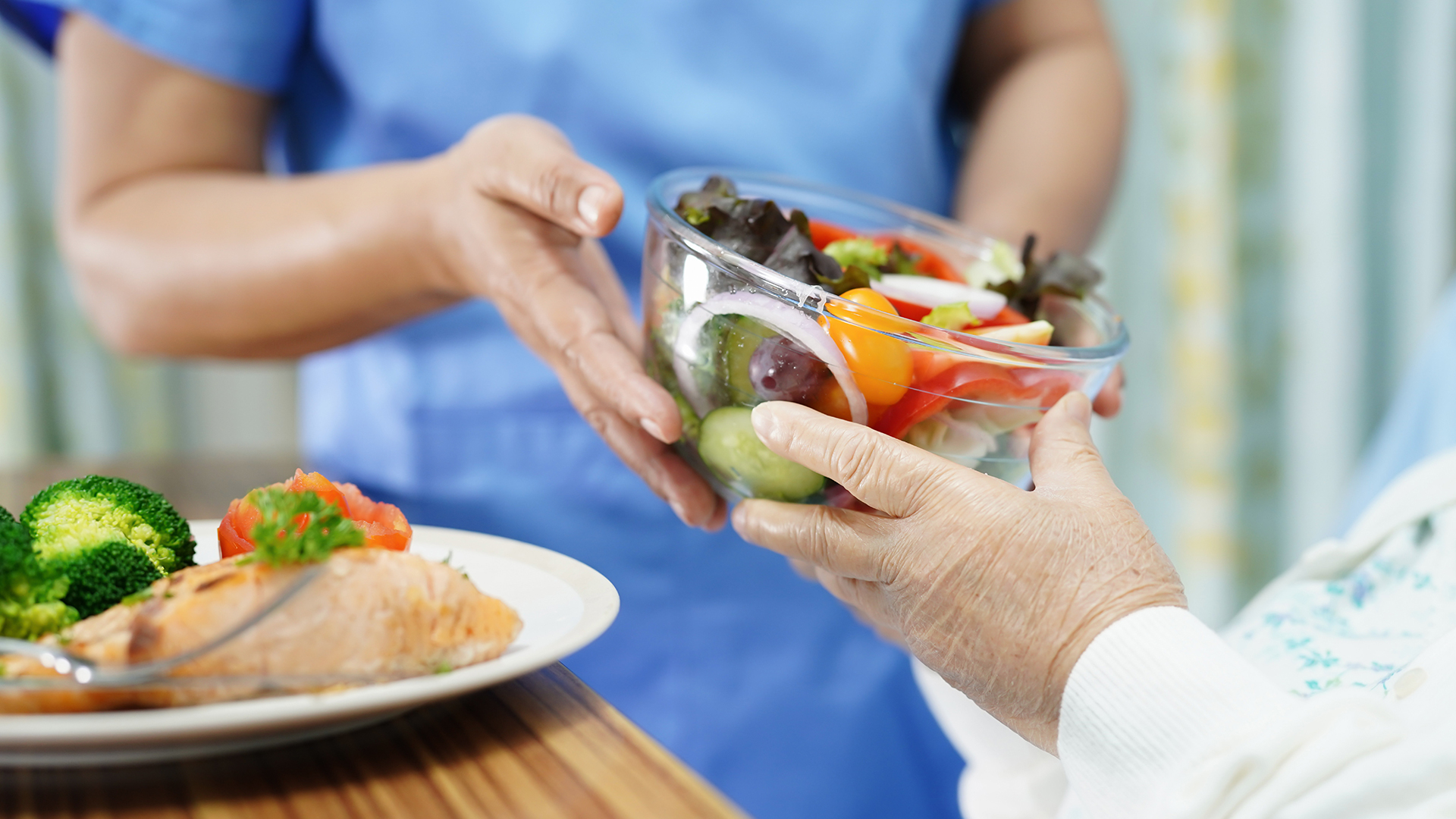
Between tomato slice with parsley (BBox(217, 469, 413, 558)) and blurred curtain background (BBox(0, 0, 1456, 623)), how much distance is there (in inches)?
72.1

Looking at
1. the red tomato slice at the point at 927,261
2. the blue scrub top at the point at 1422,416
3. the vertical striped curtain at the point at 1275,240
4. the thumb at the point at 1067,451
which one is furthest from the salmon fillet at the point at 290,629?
the vertical striped curtain at the point at 1275,240

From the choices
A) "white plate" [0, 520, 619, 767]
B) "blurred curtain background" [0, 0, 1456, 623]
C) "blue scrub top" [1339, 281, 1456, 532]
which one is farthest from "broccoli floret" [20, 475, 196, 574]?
"blurred curtain background" [0, 0, 1456, 623]

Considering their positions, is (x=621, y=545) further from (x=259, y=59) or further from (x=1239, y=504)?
(x=1239, y=504)

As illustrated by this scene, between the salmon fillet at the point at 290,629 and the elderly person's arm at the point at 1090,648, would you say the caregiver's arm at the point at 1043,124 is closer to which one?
the elderly person's arm at the point at 1090,648

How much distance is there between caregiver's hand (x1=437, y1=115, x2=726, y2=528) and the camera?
0.67 metres

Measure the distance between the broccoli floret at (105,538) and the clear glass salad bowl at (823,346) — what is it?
0.98 ft

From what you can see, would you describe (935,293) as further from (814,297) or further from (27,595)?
(27,595)

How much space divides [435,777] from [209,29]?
3.04 feet

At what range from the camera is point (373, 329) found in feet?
3.51

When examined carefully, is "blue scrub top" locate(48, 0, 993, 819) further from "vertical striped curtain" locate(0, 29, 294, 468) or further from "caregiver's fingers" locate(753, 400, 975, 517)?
"vertical striped curtain" locate(0, 29, 294, 468)

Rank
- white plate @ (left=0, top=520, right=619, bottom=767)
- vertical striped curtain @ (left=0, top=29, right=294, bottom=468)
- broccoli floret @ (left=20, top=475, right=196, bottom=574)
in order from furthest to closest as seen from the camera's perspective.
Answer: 1. vertical striped curtain @ (left=0, top=29, right=294, bottom=468)
2. broccoli floret @ (left=20, top=475, right=196, bottom=574)
3. white plate @ (left=0, top=520, right=619, bottom=767)

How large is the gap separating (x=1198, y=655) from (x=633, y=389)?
355 mm

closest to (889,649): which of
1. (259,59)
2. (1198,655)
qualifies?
(1198,655)

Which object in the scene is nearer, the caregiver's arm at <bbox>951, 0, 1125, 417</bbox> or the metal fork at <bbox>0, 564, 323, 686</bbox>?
the metal fork at <bbox>0, 564, 323, 686</bbox>
